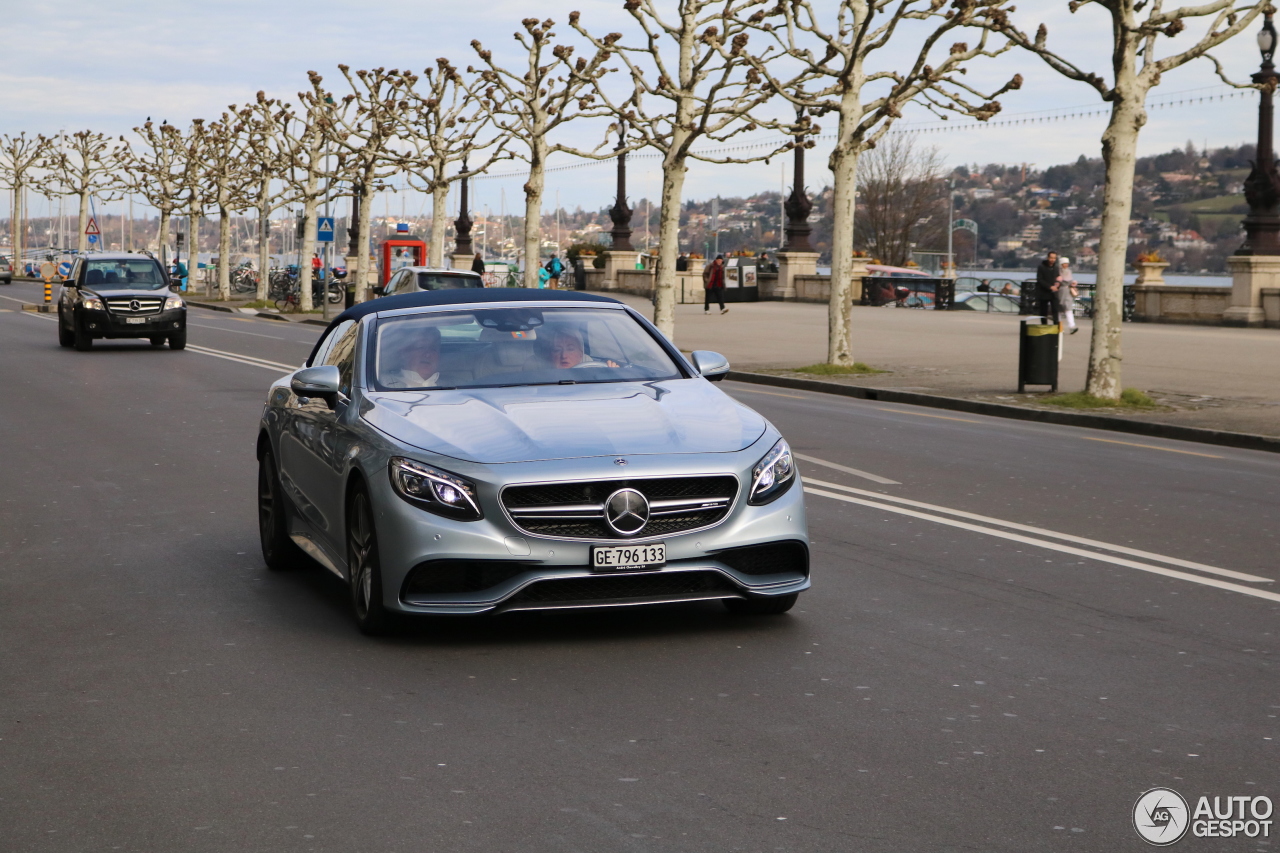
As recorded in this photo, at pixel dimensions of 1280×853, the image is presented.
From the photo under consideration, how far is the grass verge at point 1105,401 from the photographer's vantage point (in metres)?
19.3

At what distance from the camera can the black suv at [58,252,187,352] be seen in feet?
102

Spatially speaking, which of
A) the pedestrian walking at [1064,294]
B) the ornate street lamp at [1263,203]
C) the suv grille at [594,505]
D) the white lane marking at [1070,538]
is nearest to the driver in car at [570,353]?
the suv grille at [594,505]

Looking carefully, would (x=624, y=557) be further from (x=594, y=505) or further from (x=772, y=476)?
(x=772, y=476)

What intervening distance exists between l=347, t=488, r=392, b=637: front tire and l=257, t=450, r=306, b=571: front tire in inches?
57.3

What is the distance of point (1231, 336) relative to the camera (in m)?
34.2

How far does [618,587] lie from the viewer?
674 cm

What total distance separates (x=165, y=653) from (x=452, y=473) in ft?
4.82

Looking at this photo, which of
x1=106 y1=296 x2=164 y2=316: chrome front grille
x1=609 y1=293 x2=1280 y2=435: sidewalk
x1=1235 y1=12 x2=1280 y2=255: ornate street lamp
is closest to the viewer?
x1=609 y1=293 x2=1280 y2=435: sidewalk

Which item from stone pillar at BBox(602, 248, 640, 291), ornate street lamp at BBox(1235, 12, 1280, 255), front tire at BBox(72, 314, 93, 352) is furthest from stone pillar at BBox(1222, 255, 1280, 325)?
stone pillar at BBox(602, 248, 640, 291)

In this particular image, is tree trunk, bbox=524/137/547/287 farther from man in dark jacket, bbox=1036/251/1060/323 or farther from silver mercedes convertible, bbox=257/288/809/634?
silver mercedes convertible, bbox=257/288/809/634

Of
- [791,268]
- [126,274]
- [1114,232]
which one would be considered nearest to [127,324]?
[126,274]

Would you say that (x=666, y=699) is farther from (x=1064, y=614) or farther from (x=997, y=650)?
(x=1064, y=614)

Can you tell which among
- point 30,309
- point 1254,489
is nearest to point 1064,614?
point 1254,489

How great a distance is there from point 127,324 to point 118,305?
15.8 inches
